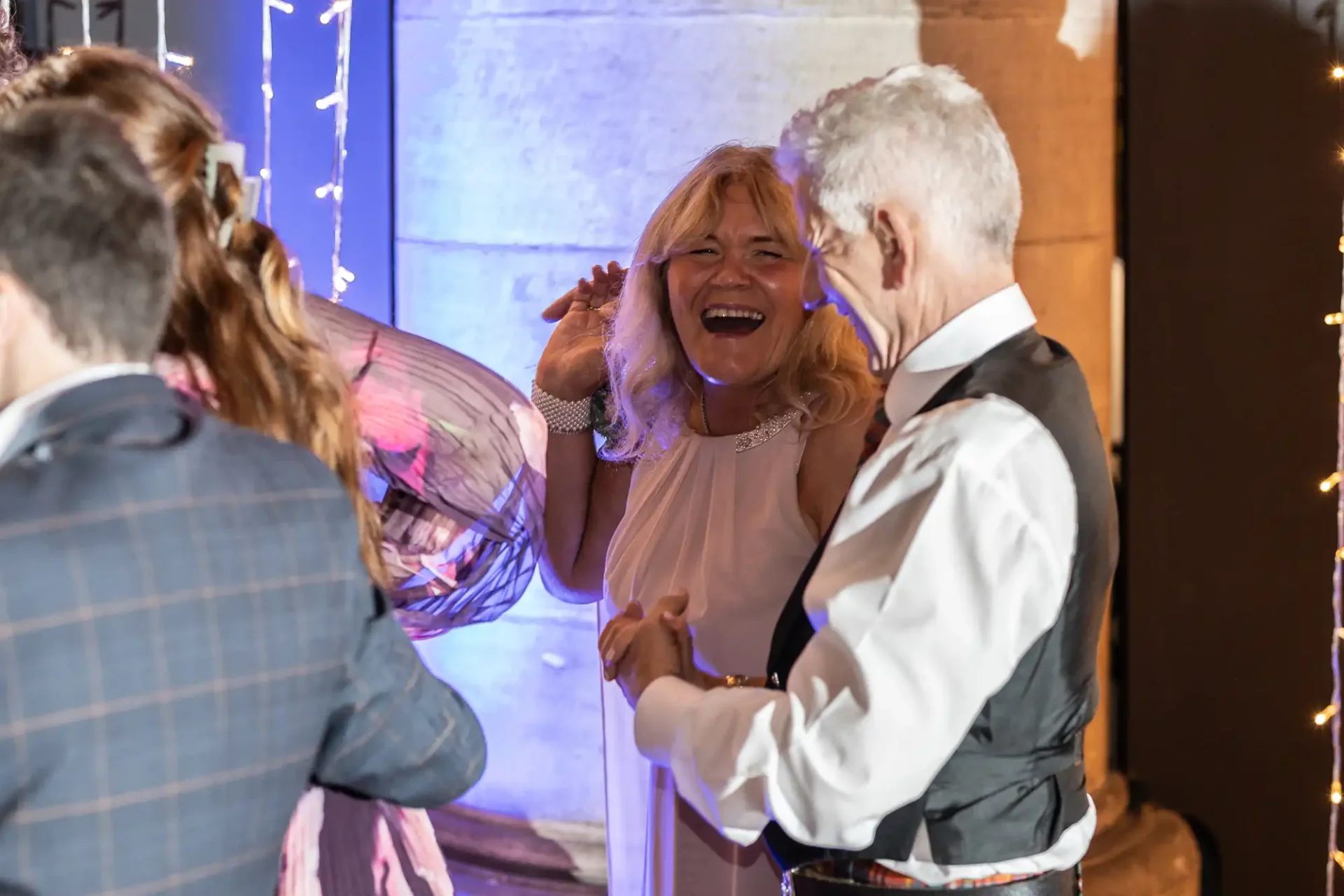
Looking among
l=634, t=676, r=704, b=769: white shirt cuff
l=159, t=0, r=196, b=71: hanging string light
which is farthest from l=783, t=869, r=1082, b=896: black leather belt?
l=159, t=0, r=196, b=71: hanging string light

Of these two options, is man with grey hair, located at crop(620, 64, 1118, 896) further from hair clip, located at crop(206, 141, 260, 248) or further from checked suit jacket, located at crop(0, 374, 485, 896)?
hair clip, located at crop(206, 141, 260, 248)

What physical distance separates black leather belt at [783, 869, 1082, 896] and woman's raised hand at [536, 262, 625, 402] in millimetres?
1029

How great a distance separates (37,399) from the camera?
41.0 inches

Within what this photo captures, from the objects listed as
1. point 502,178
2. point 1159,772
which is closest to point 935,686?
point 502,178

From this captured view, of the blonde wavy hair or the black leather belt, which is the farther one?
the blonde wavy hair

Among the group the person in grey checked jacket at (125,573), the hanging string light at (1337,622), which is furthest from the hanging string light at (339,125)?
the hanging string light at (1337,622)

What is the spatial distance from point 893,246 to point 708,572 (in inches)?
28.3

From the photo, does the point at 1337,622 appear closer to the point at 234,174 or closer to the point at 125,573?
the point at 234,174

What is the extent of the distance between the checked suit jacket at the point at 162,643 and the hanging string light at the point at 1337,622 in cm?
229

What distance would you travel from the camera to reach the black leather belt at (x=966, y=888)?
1.43 meters

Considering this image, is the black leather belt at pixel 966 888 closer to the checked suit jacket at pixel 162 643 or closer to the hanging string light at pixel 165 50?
the checked suit jacket at pixel 162 643

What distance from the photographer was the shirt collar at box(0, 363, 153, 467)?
104cm

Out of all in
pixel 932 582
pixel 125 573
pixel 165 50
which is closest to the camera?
pixel 125 573

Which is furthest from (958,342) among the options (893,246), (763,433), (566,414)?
(566,414)
